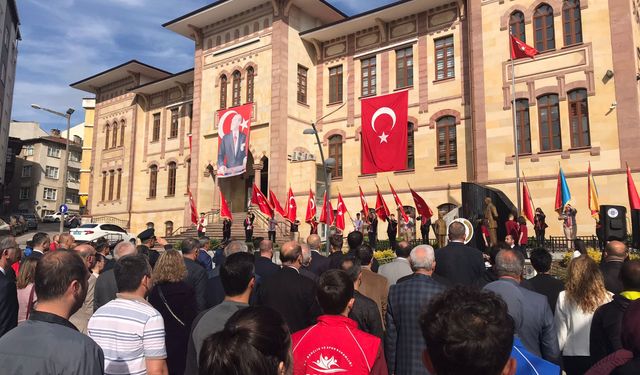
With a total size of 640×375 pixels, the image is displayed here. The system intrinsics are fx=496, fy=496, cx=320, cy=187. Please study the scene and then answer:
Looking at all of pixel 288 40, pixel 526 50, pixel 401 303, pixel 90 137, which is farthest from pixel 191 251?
pixel 90 137

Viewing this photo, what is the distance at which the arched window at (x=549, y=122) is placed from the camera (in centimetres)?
2062

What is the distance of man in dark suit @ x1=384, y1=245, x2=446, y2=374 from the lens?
4137 millimetres

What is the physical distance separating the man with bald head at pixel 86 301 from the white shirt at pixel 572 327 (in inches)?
168

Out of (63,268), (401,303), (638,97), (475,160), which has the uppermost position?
(638,97)

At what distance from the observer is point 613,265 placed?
5383mm

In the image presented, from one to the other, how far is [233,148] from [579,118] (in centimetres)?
1782

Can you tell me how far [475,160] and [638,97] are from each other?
21.5 ft

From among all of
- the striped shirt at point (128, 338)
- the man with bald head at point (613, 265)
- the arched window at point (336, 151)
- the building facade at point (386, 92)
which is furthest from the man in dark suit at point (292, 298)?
the arched window at point (336, 151)

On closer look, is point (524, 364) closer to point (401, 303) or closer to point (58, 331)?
point (401, 303)

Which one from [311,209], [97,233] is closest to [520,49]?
[311,209]

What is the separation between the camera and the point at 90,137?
46531mm

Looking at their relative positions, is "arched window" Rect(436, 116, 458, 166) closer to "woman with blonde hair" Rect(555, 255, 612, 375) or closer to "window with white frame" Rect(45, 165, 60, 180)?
"woman with blonde hair" Rect(555, 255, 612, 375)

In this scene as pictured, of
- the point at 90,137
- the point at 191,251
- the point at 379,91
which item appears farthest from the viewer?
the point at 90,137

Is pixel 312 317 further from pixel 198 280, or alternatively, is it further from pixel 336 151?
pixel 336 151
